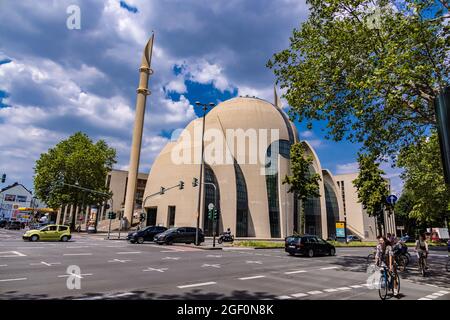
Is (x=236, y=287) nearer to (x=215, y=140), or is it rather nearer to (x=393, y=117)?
(x=393, y=117)

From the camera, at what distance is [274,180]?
5506cm

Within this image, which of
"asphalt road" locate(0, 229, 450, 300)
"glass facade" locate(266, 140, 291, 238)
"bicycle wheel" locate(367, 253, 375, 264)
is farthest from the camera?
"glass facade" locate(266, 140, 291, 238)

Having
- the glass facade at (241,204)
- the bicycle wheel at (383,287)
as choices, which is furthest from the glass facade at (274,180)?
the bicycle wheel at (383,287)

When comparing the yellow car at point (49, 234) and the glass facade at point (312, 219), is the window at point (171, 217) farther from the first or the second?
the glass facade at point (312, 219)

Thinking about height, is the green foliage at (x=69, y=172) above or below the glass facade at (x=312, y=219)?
above

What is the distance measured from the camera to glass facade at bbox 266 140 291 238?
5269cm

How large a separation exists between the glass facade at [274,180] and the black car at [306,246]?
102 ft

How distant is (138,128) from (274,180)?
28510 millimetres

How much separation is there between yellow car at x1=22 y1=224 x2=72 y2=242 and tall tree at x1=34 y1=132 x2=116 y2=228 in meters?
20.5

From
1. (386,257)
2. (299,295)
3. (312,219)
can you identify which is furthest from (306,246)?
(312,219)

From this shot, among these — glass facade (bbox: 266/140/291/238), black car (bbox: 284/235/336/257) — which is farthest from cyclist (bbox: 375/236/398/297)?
glass facade (bbox: 266/140/291/238)

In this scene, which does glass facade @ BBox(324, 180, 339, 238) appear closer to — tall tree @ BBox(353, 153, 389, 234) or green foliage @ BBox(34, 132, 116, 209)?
tall tree @ BBox(353, 153, 389, 234)

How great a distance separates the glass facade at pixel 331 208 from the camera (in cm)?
5991
